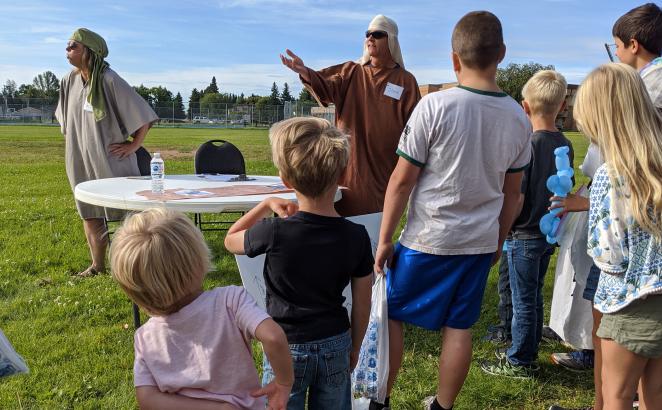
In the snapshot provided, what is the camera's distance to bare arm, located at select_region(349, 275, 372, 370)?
1.83 metres

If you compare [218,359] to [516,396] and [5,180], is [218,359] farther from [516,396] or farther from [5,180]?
[5,180]

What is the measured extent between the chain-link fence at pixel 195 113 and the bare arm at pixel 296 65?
4502 centimetres

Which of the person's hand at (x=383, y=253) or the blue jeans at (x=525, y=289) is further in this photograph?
the blue jeans at (x=525, y=289)

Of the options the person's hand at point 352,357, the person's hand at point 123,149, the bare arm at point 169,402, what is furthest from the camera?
the person's hand at point 123,149

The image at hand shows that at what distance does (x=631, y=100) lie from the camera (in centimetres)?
180

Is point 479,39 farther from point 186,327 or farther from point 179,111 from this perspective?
point 179,111

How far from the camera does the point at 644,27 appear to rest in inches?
97.4

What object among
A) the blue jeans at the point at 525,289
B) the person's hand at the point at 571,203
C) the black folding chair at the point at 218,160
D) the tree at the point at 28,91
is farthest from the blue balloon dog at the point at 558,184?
the tree at the point at 28,91

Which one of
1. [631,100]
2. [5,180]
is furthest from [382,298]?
[5,180]

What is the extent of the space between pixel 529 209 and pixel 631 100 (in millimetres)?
1130

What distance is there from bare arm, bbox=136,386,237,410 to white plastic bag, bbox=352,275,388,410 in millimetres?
1047

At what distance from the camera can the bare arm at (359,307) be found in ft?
6.02

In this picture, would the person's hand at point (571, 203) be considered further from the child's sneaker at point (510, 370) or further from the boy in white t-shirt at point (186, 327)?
the boy in white t-shirt at point (186, 327)

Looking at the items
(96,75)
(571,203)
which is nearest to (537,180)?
(571,203)
